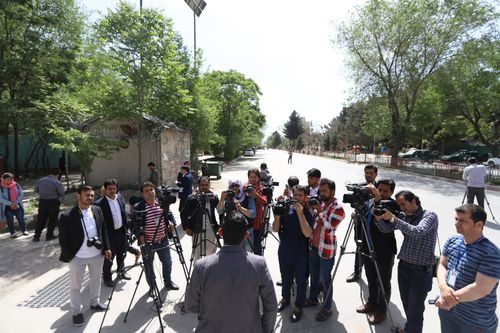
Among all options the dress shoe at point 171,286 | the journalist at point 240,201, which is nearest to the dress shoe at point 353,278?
the journalist at point 240,201

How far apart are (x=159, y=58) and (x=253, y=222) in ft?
30.5

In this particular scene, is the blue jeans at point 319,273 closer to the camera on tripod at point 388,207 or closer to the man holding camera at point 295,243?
the man holding camera at point 295,243

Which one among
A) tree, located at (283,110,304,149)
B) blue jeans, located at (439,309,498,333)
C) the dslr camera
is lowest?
blue jeans, located at (439,309,498,333)

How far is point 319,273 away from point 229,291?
2.48 meters

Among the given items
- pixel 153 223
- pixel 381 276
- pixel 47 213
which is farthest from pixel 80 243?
pixel 47 213

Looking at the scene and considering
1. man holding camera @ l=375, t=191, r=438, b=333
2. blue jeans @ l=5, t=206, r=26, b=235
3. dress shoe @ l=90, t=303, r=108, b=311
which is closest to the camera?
man holding camera @ l=375, t=191, r=438, b=333

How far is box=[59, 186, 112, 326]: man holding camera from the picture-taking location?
394cm

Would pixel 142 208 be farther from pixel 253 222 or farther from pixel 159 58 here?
pixel 159 58

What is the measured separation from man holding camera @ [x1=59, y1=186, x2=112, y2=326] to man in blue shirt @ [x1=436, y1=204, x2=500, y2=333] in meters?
3.85

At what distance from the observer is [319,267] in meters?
Answer: 4.23

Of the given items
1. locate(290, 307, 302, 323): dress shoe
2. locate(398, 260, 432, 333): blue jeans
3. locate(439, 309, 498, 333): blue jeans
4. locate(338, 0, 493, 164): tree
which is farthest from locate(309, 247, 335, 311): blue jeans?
locate(338, 0, 493, 164): tree

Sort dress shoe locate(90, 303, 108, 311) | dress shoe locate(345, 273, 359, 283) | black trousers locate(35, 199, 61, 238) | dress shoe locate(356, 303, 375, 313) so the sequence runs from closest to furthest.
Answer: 1. dress shoe locate(356, 303, 375, 313)
2. dress shoe locate(90, 303, 108, 311)
3. dress shoe locate(345, 273, 359, 283)
4. black trousers locate(35, 199, 61, 238)

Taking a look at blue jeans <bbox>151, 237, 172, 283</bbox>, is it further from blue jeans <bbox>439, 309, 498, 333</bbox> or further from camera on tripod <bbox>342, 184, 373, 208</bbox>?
blue jeans <bbox>439, 309, 498, 333</bbox>

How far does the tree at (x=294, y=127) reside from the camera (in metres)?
106
